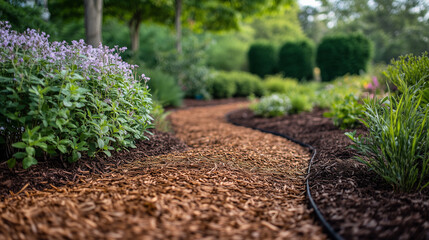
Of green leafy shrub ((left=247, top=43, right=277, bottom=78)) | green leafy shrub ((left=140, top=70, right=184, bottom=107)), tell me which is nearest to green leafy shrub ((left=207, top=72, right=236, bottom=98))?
green leafy shrub ((left=140, top=70, right=184, bottom=107))

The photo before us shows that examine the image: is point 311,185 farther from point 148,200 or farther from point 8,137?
point 8,137

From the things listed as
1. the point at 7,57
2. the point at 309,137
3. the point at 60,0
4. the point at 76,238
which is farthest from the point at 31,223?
the point at 60,0

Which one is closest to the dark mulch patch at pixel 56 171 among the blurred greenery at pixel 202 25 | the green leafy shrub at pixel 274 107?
the blurred greenery at pixel 202 25

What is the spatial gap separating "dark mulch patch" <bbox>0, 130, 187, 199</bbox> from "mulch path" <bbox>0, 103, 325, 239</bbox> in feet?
0.17

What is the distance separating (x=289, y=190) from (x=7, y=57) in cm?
242

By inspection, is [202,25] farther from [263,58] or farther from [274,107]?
[274,107]

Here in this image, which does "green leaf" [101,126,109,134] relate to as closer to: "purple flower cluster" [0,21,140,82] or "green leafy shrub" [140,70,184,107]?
"purple flower cluster" [0,21,140,82]

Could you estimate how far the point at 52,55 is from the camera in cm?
198

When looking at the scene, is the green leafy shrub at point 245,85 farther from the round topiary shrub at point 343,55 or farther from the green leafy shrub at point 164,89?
the green leafy shrub at point 164,89

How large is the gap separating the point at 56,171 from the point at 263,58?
45.7ft

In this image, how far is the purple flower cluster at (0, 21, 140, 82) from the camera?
2.00 metres

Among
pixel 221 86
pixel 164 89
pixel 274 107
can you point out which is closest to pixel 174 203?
pixel 274 107

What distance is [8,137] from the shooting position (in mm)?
2127

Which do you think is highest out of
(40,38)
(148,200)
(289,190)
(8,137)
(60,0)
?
(60,0)
